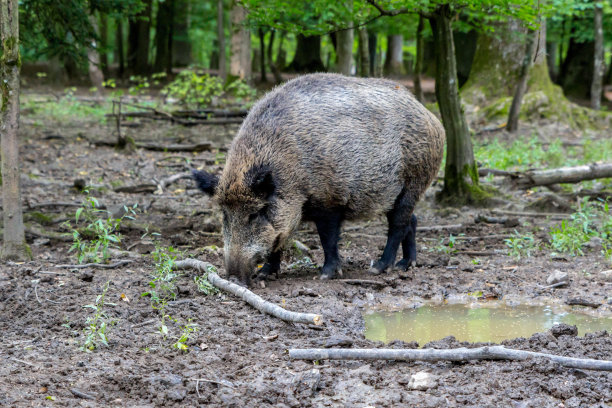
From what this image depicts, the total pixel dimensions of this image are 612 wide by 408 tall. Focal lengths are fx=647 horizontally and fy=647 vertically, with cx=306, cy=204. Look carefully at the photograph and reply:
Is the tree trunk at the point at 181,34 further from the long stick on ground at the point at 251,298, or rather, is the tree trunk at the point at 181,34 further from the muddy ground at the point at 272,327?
the long stick on ground at the point at 251,298

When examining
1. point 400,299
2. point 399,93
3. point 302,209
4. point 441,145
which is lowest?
point 400,299

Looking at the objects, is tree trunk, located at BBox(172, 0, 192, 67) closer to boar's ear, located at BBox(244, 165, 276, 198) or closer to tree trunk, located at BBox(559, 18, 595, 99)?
tree trunk, located at BBox(559, 18, 595, 99)

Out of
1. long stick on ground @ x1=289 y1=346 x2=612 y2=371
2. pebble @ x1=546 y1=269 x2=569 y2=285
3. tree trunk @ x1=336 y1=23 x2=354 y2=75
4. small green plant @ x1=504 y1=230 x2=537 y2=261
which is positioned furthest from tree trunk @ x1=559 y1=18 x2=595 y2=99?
long stick on ground @ x1=289 y1=346 x2=612 y2=371

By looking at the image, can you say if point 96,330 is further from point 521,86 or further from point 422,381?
point 521,86

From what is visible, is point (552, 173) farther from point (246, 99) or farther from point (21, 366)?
point (246, 99)

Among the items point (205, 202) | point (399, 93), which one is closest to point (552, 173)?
point (399, 93)

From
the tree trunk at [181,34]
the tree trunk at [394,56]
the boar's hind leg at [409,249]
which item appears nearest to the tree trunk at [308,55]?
the tree trunk at [394,56]

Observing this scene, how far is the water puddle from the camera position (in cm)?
498

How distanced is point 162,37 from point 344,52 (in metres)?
20.3

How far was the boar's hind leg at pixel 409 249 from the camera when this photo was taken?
7053mm

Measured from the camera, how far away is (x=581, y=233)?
7.39 m

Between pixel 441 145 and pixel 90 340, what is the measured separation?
448 centimetres

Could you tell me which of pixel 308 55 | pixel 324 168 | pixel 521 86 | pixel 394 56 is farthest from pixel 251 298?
pixel 394 56

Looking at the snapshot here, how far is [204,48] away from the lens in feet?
142
